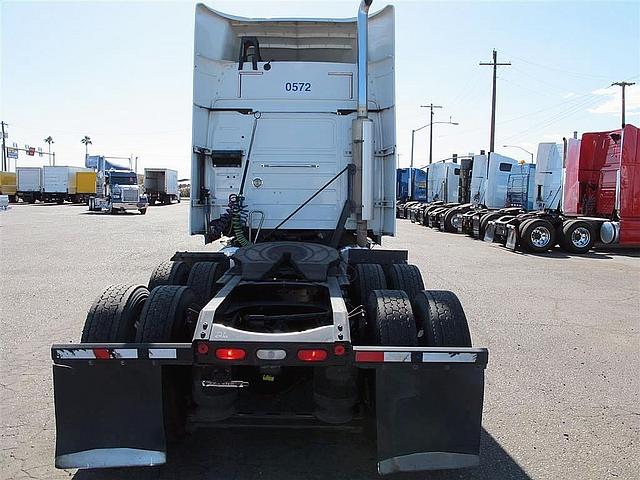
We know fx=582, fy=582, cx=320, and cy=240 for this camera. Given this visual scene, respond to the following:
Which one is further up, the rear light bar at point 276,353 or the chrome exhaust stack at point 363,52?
the chrome exhaust stack at point 363,52

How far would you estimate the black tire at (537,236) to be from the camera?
17609 mm

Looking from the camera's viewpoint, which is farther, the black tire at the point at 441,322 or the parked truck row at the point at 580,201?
the parked truck row at the point at 580,201

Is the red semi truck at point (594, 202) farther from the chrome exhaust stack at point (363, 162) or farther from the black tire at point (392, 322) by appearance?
the black tire at point (392, 322)

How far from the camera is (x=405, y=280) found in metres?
5.34

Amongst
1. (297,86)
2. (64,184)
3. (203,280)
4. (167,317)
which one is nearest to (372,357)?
(167,317)

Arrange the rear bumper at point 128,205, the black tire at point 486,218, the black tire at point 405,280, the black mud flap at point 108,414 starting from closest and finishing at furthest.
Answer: the black mud flap at point 108,414 < the black tire at point 405,280 < the black tire at point 486,218 < the rear bumper at point 128,205

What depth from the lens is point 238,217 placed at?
21.9ft

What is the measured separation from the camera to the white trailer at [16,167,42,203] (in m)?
55.3

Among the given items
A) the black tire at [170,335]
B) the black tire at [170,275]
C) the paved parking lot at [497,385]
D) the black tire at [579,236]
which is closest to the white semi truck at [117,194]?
the paved parking lot at [497,385]

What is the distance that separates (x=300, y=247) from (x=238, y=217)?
5.87ft

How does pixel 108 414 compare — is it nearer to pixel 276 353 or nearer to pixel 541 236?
pixel 276 353

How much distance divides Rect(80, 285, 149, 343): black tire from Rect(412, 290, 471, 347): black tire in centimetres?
195

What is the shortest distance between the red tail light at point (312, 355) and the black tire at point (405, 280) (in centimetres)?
205

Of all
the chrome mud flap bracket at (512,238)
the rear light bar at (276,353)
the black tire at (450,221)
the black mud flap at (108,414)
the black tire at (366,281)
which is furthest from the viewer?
the black tire at (450,221)
